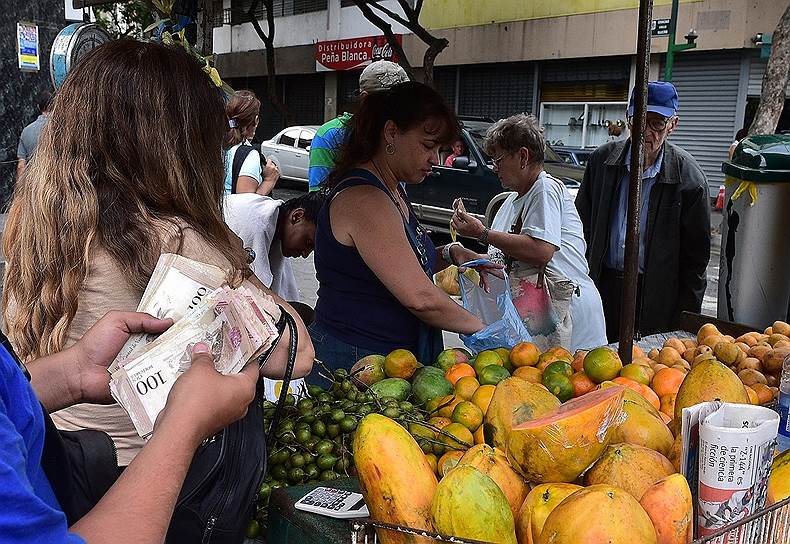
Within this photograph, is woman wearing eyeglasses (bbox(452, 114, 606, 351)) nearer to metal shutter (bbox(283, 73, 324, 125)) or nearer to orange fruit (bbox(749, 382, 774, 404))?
orange fruit (bbox(749, 382, 774, 404))

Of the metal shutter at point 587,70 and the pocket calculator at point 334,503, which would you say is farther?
the metal shutter at point 587,70

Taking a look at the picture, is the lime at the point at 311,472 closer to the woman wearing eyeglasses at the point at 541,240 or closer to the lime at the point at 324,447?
the lime at the point at 324,447

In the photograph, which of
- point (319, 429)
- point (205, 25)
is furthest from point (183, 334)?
point (205, 25)

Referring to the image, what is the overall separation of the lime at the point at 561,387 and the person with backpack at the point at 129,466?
3.88 feet

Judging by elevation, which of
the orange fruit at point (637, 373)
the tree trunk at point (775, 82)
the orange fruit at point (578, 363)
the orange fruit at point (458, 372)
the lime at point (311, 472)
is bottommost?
the lime at point (311, 472)

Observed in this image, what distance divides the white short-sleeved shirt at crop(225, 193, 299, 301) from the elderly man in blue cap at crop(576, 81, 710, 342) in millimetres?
1927

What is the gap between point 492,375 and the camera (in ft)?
7.32

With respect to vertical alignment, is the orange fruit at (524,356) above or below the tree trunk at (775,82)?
below

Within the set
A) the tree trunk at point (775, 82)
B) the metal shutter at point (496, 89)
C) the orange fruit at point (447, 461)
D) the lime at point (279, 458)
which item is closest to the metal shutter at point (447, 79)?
the metal shutter at point (496, 89)

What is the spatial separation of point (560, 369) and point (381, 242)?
84 cm

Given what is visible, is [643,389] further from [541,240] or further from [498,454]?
[541,240]

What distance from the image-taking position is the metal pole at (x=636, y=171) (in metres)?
2.43

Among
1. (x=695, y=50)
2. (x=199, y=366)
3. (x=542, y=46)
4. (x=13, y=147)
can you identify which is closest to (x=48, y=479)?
(x=199, y=366)

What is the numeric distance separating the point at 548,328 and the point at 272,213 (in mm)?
1573
